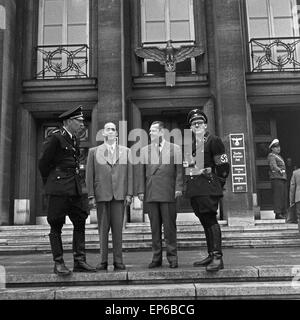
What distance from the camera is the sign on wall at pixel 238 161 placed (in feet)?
37.2

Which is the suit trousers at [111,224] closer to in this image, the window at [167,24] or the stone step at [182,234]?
the stone step at [182,234]

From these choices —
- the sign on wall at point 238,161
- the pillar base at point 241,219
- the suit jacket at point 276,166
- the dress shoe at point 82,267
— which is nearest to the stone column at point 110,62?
the sign on wall at point 238,161

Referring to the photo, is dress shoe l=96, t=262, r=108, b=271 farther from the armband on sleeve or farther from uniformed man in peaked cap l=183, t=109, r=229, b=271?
the armband on sleeve

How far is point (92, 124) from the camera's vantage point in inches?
491

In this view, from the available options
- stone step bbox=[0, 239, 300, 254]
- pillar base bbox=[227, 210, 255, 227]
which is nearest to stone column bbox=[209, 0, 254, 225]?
pillar base bbox=[227, 210, 255, 227]

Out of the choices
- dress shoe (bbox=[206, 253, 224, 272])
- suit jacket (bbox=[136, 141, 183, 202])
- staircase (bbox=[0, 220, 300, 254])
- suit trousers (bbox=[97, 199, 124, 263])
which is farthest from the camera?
staircase (bbox=[0, 220, 300, 254])

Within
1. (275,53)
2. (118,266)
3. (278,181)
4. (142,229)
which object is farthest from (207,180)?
(275,53)

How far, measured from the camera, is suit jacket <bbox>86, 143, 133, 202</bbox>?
612 cm

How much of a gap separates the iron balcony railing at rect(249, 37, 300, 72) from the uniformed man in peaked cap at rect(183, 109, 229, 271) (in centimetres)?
751

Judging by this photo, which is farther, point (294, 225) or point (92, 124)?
point (92, 124)
